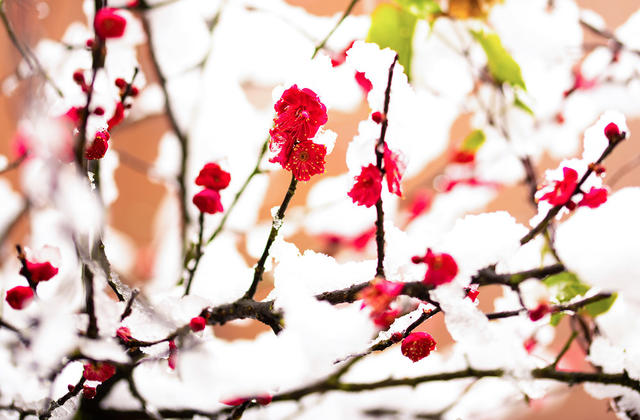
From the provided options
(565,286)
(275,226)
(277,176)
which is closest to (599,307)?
(565,286)

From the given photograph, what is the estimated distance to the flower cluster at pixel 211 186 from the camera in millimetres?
240

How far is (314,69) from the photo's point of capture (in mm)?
217

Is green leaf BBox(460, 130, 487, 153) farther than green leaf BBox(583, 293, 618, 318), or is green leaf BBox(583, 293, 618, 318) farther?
green leaf BBox(460, 130, 487, 153)

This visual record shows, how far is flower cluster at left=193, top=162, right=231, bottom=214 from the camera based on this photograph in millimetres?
240

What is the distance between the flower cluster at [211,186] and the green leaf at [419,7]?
0.11 metres

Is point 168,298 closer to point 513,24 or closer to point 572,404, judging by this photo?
point 513,24

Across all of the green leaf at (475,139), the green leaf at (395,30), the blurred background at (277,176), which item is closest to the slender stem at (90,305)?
the green leaf at (395,30)

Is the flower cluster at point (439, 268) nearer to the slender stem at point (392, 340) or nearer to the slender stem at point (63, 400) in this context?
the slender stem at point (392, 340)

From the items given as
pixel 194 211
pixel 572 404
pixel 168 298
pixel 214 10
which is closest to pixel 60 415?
pixel 168 298

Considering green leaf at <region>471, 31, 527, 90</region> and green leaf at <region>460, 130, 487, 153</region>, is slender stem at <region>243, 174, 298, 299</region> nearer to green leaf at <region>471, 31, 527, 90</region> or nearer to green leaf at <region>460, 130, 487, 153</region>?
green leaf at <region>471, 31, 527, 90</region>

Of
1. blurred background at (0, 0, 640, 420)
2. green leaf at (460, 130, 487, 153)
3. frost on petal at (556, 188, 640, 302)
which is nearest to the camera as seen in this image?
frost on petal at (556, 188, 640, 302)

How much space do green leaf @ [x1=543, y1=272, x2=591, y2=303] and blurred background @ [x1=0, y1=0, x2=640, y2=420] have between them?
1.18 ft

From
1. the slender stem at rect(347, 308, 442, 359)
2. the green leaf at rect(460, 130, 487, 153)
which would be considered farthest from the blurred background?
the slender stem at rect(347, 308, 442, 359)

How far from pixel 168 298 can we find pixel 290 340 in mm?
76
